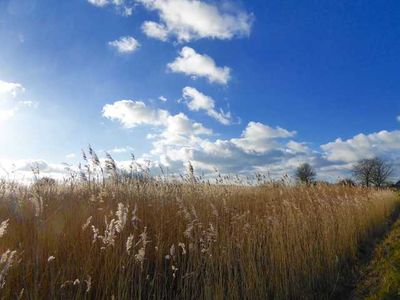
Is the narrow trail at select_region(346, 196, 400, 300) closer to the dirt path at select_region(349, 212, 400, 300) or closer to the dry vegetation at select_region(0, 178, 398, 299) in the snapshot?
the dirt path at select_region(349, 212, 400, 300)

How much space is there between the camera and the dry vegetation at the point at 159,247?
3260 mm

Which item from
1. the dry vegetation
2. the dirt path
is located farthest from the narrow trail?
the dry vegetation

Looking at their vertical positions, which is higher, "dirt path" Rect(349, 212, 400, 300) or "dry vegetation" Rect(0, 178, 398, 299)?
"dry vegetation" Rect(0, 178, 398, 299)

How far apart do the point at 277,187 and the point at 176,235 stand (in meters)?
5.80

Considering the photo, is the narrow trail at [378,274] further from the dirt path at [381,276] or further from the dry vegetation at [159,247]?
the dry vegetation at [159,247]

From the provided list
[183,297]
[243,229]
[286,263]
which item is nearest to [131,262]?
[183,297]

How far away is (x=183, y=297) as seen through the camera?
3.71 metres

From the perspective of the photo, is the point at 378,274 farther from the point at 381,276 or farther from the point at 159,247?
the point at 159,247

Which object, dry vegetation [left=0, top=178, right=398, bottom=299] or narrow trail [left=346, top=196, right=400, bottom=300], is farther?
narrow trail [left=346, top=196, right=400, bottom=300]

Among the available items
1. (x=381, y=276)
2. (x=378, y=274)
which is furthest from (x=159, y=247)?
(x=378, y=274)

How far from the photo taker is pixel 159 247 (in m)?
4.52

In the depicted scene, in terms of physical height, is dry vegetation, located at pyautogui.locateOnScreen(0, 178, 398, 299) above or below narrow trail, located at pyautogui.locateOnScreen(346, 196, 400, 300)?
above

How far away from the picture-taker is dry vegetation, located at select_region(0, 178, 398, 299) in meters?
3.26

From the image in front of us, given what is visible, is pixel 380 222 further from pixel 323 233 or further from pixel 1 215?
pixel 1 215
